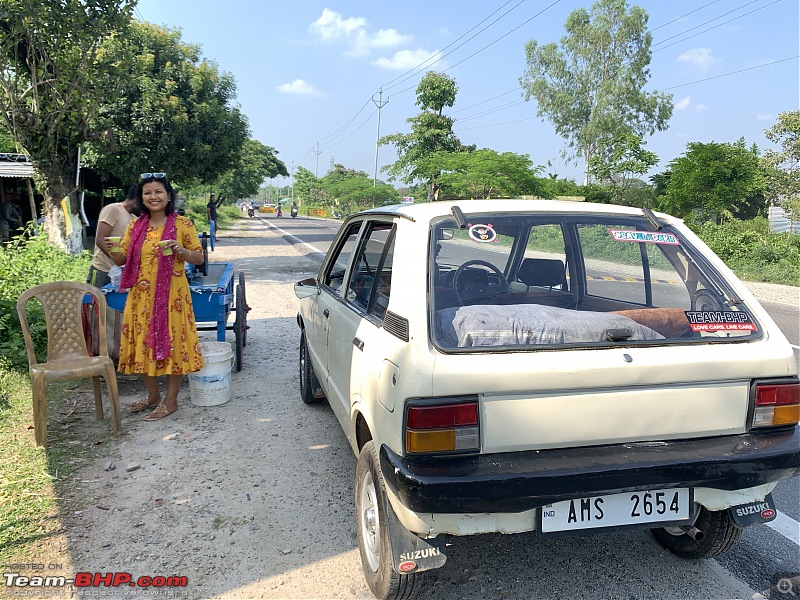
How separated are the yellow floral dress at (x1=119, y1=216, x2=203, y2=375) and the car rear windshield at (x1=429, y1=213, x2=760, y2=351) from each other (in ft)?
7.81

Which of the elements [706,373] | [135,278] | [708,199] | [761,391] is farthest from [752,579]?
[708,199]

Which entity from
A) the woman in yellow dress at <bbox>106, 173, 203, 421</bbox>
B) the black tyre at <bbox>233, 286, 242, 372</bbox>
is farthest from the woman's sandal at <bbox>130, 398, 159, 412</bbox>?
the black tyre at <bbox>233, 286, 242, 372</bbox>

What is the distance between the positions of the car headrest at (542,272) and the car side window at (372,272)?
33.4 inches

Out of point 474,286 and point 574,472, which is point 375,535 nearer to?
point 574,472

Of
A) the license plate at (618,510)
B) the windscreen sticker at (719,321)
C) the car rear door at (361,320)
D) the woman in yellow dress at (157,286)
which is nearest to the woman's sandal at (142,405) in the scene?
the woman in yellow dress at (157,286)

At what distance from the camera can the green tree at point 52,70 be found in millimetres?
8156

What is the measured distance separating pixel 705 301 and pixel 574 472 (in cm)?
112

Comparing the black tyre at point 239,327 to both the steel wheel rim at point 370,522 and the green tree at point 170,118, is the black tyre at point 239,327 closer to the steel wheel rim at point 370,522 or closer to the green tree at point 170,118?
the steel wheel rim at point 370,522

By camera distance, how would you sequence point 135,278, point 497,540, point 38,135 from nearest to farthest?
point 497,540 < point 135,278 < point 38,135

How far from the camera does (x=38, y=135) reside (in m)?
9.62

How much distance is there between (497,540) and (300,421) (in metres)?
2.06

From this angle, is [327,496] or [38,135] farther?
[38,135]

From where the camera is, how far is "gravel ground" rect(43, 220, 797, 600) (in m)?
2.49

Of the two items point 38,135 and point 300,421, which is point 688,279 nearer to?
point 300,421
